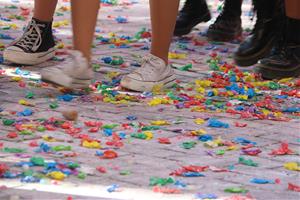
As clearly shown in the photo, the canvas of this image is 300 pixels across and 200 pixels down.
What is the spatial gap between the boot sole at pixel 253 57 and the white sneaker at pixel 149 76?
0.45m

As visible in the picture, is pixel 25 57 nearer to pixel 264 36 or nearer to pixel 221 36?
pixel 264 36

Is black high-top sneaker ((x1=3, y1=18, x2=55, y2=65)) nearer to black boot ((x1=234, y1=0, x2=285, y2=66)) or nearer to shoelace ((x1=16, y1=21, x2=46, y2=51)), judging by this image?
shoelace ((x1=16, y1=21, x2=46, y2=51))

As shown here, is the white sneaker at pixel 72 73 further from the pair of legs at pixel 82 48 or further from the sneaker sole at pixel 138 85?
the sneaker sole at pixel 138 85

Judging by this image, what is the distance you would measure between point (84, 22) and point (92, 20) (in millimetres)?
42

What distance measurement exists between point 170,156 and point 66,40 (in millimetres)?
3149

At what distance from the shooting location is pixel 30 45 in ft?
16.7

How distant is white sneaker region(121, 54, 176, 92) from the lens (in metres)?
4.63

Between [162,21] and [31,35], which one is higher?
[162,21]

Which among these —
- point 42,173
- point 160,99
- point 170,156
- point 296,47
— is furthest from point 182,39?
point 42,173

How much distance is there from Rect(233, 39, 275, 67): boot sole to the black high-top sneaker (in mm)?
1101

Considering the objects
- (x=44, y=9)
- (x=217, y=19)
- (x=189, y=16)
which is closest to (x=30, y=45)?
(x=44, y=9)

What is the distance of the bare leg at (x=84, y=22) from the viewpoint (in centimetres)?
428

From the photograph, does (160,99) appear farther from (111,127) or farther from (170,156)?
(170,156)

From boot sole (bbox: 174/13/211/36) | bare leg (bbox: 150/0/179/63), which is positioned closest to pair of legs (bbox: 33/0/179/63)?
bare leg (bbox: 150/0/179/63)
